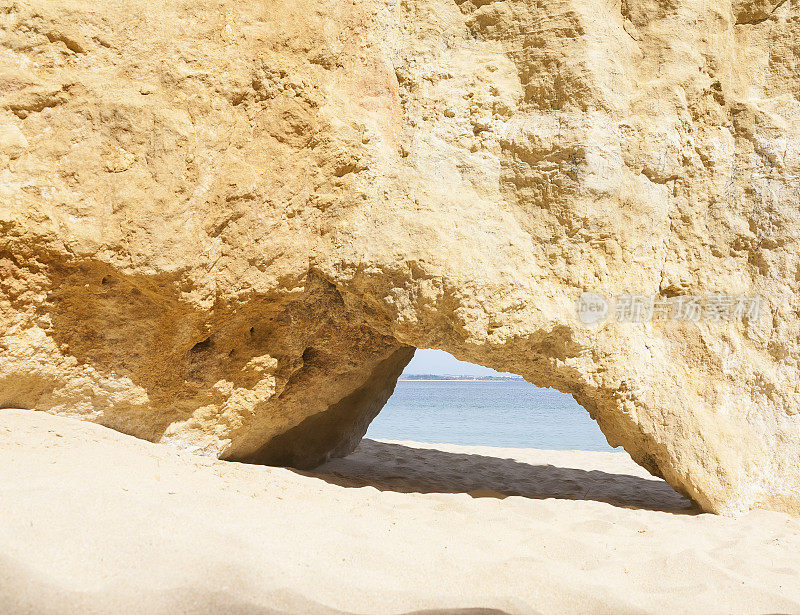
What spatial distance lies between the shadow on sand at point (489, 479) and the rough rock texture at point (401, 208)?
1.92ft

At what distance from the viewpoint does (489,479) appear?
4.57 m

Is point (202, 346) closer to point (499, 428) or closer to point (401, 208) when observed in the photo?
point (401, 208)

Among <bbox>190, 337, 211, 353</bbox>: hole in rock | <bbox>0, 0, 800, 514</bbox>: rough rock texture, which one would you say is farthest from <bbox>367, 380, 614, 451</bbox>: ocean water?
<bbox>190, 337, 211, 353</bbox>: hole in rock

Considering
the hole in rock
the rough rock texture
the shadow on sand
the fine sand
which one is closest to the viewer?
the fine sand

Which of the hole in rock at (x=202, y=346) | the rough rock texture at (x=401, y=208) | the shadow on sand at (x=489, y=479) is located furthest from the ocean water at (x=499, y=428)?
the hole in rock at (x=202, y=346)

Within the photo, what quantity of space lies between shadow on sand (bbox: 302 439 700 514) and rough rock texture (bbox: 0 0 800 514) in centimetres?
59

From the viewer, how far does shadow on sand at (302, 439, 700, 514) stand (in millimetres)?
3840

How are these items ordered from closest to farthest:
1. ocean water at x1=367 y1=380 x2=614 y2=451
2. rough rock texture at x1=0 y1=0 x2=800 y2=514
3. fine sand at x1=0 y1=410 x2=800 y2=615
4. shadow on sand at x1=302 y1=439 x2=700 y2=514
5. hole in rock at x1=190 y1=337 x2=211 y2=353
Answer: fine sand at x1=0 y1=410 x2=800 y2=615 < rough rock texture at x1=0 y1=0 x2=800 y2=514 < hole in rock at x1=190 y1=337 x2=211 y2=353 < shadow on sand at x1=302 y1=439 x2=700 y2=514 < ocean water at x1=367 y1=380 x2=614 y2=451

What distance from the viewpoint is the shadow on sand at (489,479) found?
3840mm

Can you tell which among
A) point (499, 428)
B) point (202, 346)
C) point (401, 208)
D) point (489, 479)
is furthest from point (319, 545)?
point (499, 428)

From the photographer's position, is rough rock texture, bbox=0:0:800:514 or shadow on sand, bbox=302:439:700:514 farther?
shadow on sand, bbox=302:439:700:514

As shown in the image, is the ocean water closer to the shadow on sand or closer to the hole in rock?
the shadow on sand

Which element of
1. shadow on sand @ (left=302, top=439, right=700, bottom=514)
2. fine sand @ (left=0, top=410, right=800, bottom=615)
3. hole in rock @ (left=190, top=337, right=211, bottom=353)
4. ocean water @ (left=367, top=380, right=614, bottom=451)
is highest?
hole in rock @ (left=190, top=337, right=211, bottom=353)

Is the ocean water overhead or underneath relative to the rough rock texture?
underneath
